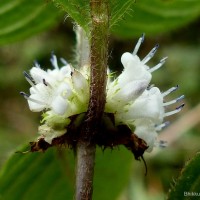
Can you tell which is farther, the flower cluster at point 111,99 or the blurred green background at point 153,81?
the blurred green background at point 153,81

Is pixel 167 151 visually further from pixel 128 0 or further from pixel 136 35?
pixel 128 0

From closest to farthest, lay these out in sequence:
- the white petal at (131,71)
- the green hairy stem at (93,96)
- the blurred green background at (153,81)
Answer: the green hairy stem at (93,96)
the white petal at (131,71)
the blurred green background at (153,81)

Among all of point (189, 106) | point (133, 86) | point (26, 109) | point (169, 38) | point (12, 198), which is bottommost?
point (12, 198)

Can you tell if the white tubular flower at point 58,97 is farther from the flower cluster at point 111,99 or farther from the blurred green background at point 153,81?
the blurred green background at point 153,81

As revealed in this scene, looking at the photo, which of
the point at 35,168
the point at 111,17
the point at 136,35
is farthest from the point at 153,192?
the point at 111,17

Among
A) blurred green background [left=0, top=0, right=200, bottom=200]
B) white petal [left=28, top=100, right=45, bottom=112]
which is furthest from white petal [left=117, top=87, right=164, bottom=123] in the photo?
blurred green background [left=0, top=0, right=200, bottom=200]

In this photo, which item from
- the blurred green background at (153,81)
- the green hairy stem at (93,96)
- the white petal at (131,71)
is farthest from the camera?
the blurred green background at (153,81)

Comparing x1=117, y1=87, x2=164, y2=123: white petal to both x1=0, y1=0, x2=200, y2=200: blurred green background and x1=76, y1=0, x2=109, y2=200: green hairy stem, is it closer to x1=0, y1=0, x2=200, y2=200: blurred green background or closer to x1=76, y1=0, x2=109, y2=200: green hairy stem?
x1=76, y1=0, x2=109, y2=200: green hairy stem

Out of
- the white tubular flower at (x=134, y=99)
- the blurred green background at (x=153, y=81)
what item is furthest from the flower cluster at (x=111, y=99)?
the blurred green background at (x=153, y=81)

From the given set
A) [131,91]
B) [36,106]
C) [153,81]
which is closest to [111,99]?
[131,91]
